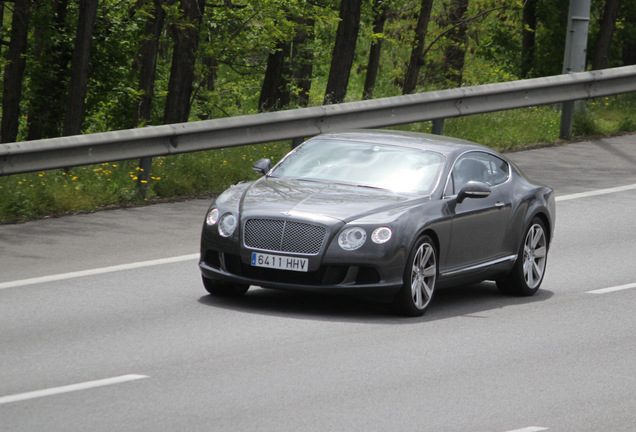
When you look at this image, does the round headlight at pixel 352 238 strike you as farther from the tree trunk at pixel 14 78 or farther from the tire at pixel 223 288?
the tree trunk at pixel 14 78

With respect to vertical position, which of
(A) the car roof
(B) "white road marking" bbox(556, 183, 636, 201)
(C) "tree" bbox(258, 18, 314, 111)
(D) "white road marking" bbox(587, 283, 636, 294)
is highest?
(C) "tree" bbox(258, 18, 314, 111)

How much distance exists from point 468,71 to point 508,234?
30554 mm

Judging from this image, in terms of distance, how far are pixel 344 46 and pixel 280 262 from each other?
13492 millimetres

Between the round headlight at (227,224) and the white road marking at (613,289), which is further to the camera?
the white road marking at (613,289)

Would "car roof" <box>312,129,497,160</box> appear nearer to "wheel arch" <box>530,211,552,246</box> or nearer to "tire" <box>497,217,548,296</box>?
"wheel arch" <box>530,211,552,246</box>

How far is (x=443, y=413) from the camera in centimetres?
696

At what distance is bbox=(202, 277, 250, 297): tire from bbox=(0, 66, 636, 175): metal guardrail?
Answer: 13.9 ft

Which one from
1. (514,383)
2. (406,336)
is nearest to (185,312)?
(406,336)

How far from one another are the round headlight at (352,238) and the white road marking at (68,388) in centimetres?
239

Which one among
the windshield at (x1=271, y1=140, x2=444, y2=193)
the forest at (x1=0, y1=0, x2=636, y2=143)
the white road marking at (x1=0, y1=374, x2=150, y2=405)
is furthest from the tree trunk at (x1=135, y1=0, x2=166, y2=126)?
the white road marking at (x1=0, y1=374, x2=150, y2=405)

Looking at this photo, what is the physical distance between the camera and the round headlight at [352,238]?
9453 mm

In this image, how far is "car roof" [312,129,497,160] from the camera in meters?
11.0

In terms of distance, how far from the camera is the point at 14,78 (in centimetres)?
2711

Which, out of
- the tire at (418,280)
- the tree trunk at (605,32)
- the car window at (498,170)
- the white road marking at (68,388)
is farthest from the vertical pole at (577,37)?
the white road marking at (68,388)
